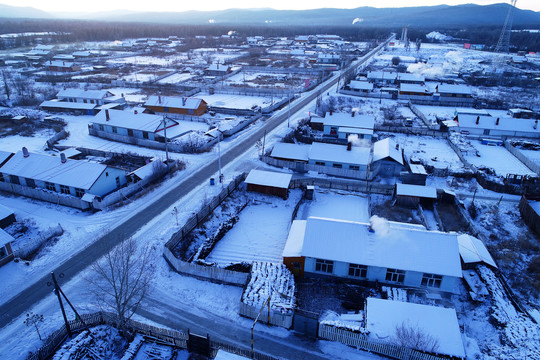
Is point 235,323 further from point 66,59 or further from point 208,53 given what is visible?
point 208,53

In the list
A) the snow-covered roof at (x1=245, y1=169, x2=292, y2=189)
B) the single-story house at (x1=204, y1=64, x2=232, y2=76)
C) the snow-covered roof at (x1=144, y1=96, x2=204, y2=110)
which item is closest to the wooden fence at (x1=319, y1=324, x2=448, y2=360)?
the snow-covered roof at (x1=245, y1=169, x2=292, y2=189)

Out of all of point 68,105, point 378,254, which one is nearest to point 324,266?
point 378,254

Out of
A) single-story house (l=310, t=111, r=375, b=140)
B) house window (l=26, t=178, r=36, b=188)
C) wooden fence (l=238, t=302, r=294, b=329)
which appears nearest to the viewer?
wooden fence (l=238, t=302, r=294, b=329)

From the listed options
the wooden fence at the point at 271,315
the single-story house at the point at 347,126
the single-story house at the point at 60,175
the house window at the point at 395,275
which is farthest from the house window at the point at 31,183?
the single-story house at the point at 347,126

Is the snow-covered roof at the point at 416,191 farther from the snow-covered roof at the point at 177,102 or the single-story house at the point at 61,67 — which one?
the single-story house at the point at 61,67

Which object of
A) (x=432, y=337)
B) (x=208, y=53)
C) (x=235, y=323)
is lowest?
(x=235, y=323)

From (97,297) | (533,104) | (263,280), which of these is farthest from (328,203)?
(533,104)

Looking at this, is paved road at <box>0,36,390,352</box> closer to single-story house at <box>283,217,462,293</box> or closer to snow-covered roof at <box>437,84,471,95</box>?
single-story house at <box>283,217,462,293</box>
